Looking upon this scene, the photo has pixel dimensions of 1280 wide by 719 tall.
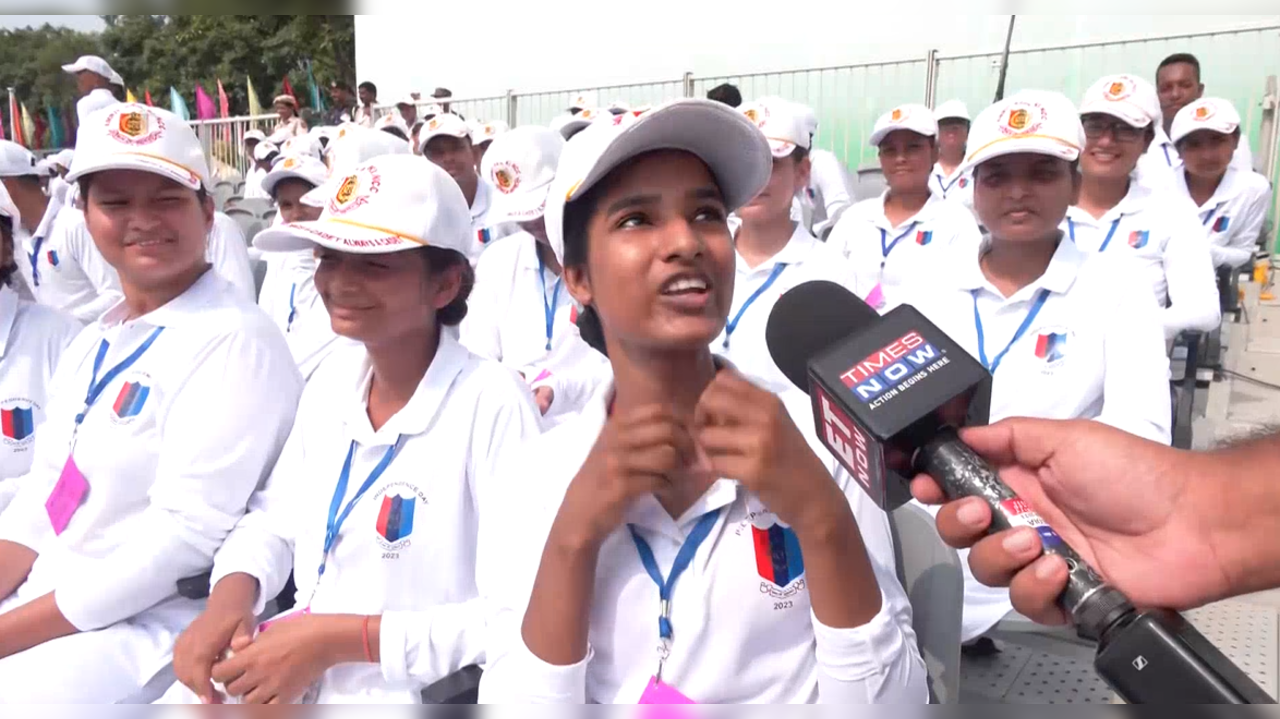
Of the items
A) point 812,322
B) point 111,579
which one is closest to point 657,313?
point 812,322

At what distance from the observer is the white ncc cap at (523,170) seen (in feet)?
13.4

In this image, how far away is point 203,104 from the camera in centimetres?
1650

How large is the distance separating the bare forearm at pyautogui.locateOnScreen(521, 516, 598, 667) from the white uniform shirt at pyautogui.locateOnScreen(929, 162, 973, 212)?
418cm

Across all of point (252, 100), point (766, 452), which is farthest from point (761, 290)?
point (252, 100)

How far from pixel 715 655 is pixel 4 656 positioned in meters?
1.94

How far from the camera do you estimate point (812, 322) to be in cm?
147

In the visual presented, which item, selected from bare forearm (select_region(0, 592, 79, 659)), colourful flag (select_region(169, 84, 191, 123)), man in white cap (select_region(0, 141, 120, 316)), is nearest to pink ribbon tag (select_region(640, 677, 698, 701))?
bare forearm (select_region(0, 592, 79, 659))

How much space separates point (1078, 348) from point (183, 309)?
8.91 feet

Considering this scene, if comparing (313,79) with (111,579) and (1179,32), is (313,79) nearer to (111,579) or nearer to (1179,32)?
(1179,32)

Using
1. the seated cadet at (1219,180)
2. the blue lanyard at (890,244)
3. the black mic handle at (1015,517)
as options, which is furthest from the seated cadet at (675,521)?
the seated cadet at (1219,180)

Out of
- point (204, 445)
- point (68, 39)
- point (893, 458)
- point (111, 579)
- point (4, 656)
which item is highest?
point (68, 39)

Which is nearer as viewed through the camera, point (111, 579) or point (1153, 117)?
point (111, 579)

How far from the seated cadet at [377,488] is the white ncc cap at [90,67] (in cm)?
606

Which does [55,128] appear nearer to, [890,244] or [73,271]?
[73,271]
